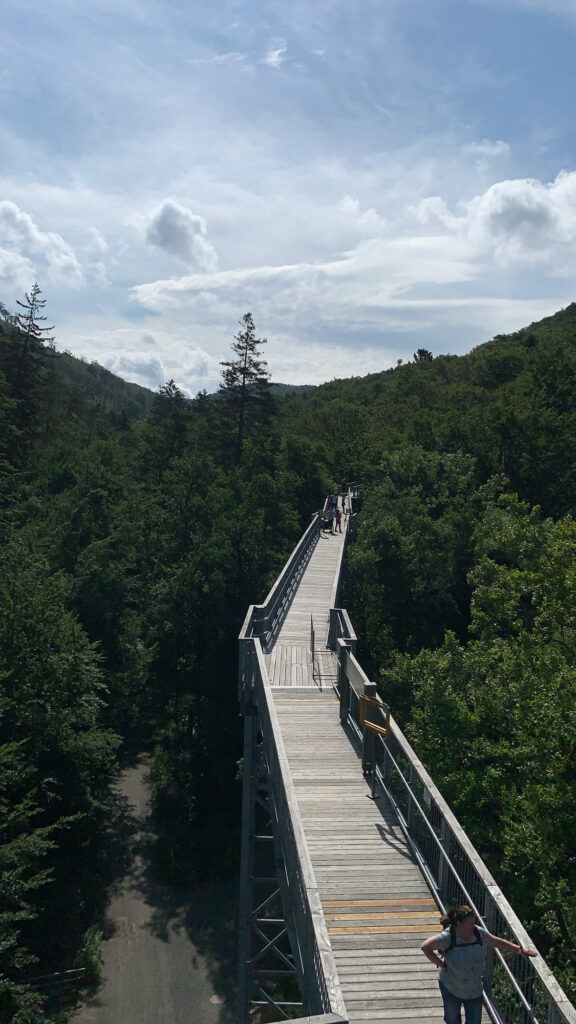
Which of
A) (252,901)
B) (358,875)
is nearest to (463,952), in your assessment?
(358,875)

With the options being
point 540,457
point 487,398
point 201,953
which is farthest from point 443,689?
point 487,398

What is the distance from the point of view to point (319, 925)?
6.11 meters

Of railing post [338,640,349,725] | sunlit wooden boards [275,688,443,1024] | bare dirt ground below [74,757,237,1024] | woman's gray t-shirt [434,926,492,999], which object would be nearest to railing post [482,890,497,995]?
woman's gray t-shirt [434,926,492,999]

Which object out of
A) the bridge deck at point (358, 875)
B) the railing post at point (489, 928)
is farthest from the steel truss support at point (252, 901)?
the railing post at point (489, 928)

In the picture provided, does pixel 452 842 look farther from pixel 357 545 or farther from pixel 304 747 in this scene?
pixel 357 545

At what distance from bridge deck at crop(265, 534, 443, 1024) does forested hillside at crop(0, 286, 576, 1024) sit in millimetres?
2701

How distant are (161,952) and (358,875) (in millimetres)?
17817

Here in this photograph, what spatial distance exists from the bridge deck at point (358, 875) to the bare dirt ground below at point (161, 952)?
511 inches

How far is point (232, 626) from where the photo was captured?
27141mm

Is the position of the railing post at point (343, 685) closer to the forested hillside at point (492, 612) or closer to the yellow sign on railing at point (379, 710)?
the yellow sign on railing at point (379, 710)

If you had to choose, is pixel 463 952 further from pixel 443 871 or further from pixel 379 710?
pixel 379 710

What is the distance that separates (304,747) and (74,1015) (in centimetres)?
1459

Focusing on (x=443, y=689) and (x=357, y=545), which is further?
(x=357, y=545)

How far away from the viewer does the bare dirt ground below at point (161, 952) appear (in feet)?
63.7
